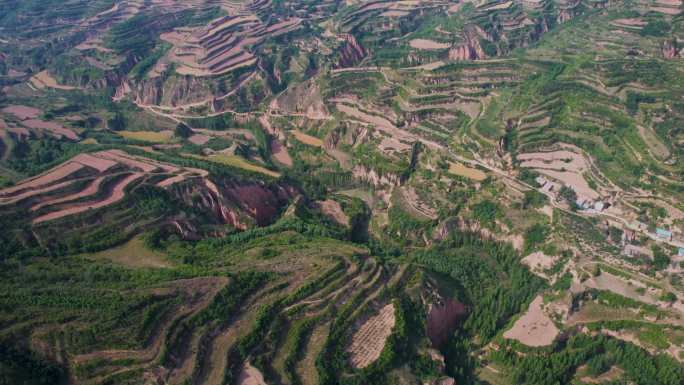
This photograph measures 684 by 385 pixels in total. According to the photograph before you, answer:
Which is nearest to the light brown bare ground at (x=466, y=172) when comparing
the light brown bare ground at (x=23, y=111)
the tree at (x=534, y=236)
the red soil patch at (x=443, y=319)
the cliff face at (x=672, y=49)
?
the tree at (x=534, y=236)

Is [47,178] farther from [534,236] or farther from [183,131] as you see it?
[534,236]

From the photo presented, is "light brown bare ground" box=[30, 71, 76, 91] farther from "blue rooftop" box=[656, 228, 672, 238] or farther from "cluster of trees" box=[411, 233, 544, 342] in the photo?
"blue rooftop" box=[656, 228, 672, 238]

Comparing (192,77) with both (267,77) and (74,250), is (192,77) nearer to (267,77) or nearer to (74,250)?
(267,77)

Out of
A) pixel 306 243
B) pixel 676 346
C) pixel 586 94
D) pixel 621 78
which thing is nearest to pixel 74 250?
pixel 306 243

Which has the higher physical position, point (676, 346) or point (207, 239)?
point (207, 239)

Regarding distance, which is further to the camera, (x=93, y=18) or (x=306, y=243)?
(x=93, y=18)

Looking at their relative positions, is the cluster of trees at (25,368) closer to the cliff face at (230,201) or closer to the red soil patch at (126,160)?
the cliff face at (230,201)

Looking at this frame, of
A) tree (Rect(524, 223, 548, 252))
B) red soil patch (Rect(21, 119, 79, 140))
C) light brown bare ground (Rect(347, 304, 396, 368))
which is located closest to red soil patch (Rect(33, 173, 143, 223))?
red soil patch (Rect(21, 119, 79, 140))
